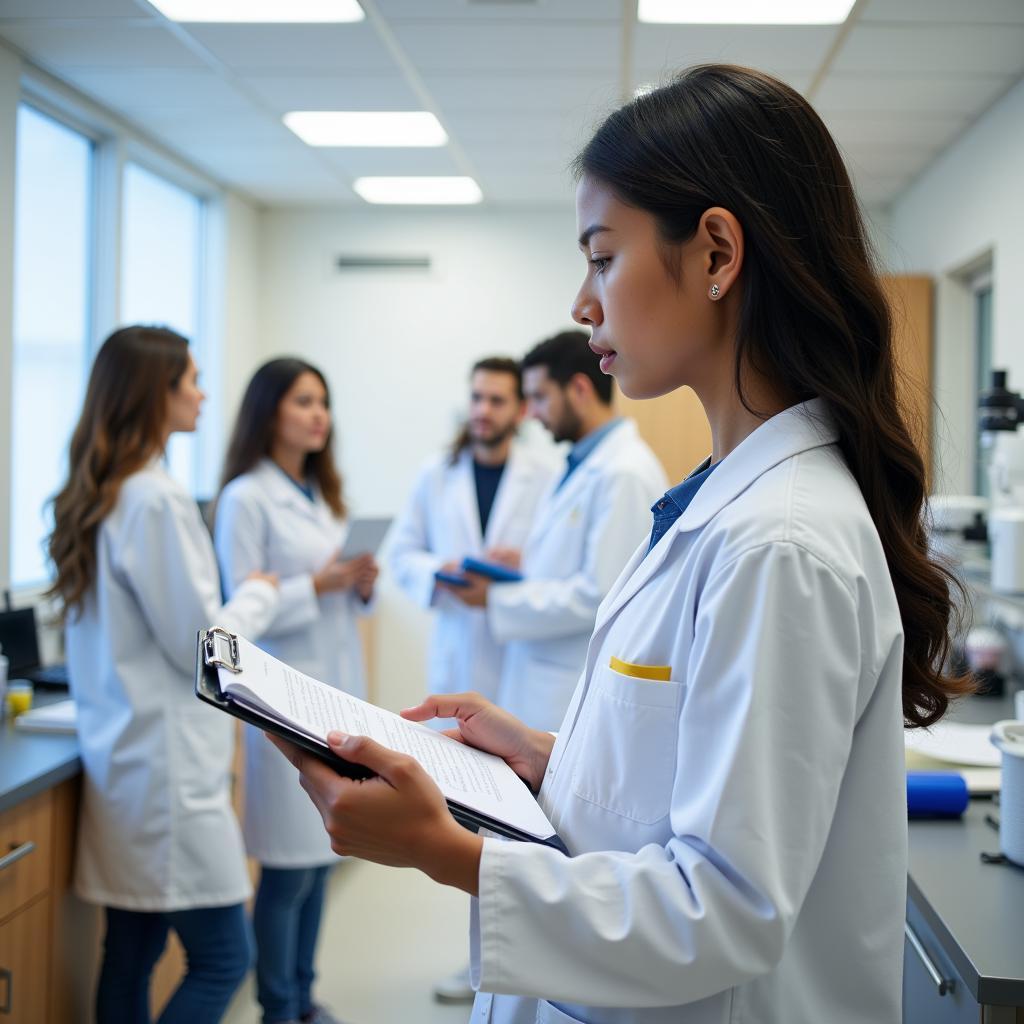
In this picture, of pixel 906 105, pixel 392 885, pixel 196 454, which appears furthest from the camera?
pixel 196 454

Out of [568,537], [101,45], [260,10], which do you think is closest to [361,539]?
[568,537]

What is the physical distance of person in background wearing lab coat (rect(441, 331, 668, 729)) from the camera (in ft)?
8.05

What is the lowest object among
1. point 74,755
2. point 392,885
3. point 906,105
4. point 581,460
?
point 392,885

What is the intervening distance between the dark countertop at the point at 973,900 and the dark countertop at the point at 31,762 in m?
1.38

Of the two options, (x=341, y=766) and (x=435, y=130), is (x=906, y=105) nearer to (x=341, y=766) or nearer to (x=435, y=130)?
(x=435, y=130)

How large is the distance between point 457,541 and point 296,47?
1.42 metres

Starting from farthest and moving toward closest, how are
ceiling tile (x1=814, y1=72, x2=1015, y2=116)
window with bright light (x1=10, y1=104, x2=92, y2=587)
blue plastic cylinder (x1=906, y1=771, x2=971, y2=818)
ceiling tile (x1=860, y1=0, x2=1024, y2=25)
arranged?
window with bright light (x1=10, y1=104, x2=92, y2=587), ceiling tile (x1=814, y1=72, x2=1015, y2=116), ceiling tile (x1=860, y1=0, x2=1024, y2=25), blue plastic cylinder (x1=906, y1=771, x2=971, y2=818)

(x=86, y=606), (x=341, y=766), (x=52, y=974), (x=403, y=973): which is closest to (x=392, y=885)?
(x=403, y=973)

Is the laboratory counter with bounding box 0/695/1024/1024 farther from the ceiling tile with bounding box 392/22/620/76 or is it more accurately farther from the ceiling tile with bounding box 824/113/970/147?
the ceiling tile with bounding box 824/113/970/147

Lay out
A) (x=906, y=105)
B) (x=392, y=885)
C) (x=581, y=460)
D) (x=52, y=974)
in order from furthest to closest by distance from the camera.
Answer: (x=392, y=885) < (x=906, y=105) < (x=581, y=460) < (x=52, y=974)

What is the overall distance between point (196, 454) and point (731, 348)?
3.95 meters

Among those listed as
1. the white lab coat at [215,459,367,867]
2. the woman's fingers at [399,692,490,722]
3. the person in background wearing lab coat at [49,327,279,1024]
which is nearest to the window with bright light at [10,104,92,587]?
the white lab coat at [215,459,367,867]

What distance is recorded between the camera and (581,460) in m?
2.65

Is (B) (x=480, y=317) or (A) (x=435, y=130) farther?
(B) (x=480, y=317)
